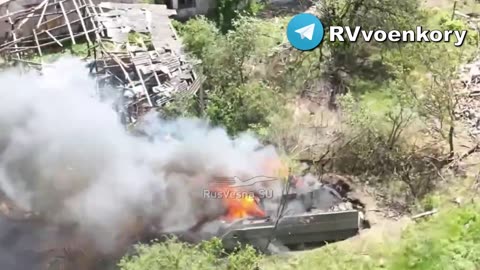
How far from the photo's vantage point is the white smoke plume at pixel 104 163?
1474cm

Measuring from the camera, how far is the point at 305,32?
68.1 ft

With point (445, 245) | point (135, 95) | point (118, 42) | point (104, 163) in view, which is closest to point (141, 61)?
point (118, 42)

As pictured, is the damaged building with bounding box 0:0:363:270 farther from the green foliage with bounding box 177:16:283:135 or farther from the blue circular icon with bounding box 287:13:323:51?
the blue circular icon with bounding box 287:13:323:51

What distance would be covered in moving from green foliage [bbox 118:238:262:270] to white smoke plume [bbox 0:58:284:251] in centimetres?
106

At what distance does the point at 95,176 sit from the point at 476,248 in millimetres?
7687

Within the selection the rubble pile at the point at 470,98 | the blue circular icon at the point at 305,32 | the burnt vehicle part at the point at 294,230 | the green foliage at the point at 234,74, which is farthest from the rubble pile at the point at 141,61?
the rubble pile at the point at 470,98

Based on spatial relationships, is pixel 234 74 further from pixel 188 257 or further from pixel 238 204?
pixel 188 257

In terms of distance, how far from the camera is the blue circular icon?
20094 mm

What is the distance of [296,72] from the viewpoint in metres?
19.2

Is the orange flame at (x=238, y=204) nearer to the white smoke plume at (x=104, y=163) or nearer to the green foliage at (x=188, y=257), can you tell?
the white smoke plume at (x=104, y=163)

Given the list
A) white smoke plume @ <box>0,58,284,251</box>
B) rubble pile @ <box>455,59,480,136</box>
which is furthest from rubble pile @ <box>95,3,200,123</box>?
rubble pile @ <box>455,59,480,136</box>

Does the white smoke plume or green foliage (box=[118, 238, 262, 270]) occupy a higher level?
the white smoke plume

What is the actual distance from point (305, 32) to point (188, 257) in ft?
32.1

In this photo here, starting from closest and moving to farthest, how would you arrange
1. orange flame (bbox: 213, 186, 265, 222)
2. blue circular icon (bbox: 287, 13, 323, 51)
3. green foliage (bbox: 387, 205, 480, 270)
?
green foliage (bbox: 387, 205, 480, 270)
orange flame (bbox: 213, 186, 265, 222)
blue circular icon (bbox: 287, 13, 323, 51)
